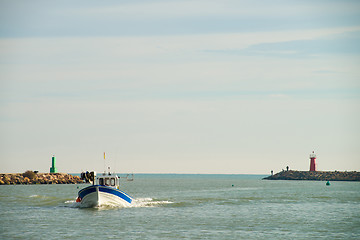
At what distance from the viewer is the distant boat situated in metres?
49.8

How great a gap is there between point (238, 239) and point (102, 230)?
32.9 feet

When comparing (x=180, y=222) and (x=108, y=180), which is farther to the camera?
(x=108, y=180)

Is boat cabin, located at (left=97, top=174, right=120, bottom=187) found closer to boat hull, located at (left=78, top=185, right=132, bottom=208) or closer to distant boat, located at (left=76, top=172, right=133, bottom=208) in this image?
distant boat, located at (left=76, top=172, right=133, bottom=208)

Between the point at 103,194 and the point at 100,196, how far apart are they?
1.11ft

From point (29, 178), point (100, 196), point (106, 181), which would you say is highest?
point (106, 181)

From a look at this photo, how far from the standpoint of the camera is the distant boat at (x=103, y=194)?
163 feet

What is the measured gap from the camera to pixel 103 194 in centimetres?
4981

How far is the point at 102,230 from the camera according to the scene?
37531 mm

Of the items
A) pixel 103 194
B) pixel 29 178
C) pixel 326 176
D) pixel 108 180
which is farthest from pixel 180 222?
pixel 326 176

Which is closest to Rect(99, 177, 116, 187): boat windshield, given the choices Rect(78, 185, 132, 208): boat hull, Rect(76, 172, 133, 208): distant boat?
Rect(76, 172, 133, 208): distant boat

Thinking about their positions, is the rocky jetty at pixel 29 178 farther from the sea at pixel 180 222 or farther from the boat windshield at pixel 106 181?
the boat windshield at pixel 106 181

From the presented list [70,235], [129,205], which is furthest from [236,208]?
[70,235]

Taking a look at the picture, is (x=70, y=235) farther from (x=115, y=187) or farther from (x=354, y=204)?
(x=354, y=204)

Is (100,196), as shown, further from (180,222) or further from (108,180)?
(180,222)
